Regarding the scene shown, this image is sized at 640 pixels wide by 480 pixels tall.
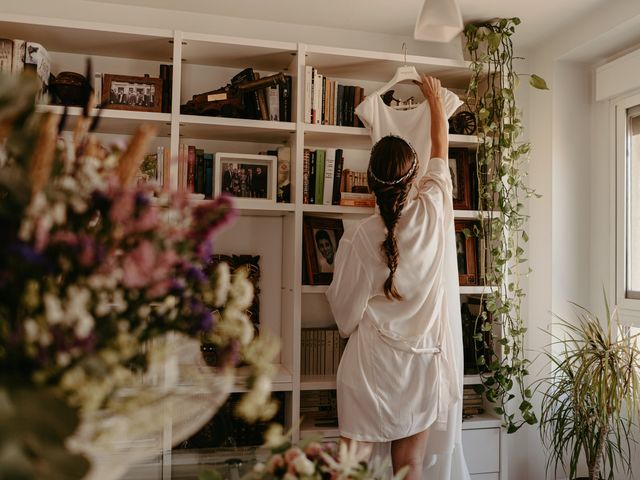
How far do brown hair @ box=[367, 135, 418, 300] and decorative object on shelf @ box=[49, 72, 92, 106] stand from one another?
1344 millimetres

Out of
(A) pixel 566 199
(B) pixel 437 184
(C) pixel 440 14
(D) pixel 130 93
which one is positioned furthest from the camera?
(A) pixel 566 199

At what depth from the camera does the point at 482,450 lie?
3.04m

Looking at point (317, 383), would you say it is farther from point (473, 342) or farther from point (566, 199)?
point (566, 199)

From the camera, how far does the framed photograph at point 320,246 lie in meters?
2.98

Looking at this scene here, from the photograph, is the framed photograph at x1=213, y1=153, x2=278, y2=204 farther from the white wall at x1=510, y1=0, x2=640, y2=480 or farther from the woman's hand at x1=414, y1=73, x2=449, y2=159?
the white wall at x1=510, y1=0, x2=640, y2=480

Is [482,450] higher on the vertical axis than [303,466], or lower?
lower

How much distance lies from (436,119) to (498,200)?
0.56m

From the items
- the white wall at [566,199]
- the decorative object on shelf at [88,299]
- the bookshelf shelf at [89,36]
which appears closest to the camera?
the decorative object on shelf at [88,299]

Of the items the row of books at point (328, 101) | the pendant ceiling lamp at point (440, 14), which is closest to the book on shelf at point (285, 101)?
the row of books at point (328, 101)

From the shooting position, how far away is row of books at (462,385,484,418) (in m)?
3.16

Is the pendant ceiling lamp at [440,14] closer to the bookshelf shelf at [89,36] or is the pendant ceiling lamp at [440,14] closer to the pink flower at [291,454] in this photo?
the bookshelf shelf at [89,36]

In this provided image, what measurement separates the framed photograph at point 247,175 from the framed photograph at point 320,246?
27 cm

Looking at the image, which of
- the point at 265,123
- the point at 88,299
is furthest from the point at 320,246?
the point at 88,299

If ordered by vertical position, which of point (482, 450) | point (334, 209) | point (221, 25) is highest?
point (221, 25)
